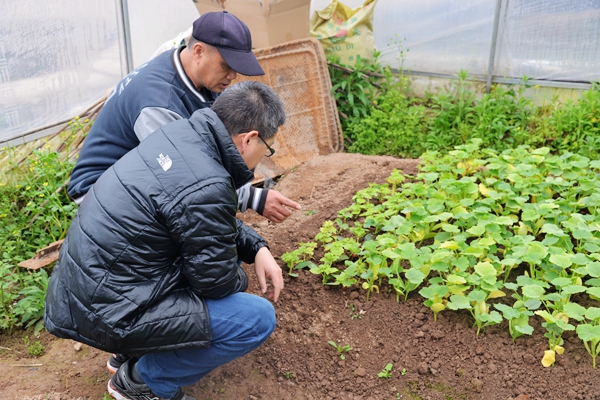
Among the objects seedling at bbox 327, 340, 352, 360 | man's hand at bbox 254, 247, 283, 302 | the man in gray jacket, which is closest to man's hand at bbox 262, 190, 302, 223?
the man in gray jacket

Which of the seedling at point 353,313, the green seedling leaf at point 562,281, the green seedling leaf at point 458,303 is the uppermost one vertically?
the green seedling leaf at point 562,281

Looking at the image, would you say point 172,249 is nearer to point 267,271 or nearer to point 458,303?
point 267,271

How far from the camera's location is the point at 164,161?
196 cm

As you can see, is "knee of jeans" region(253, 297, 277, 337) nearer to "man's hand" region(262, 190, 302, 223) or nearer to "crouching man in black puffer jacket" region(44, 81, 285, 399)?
"crouching man in black puffer jacket" region(44, 81, 285, 399)

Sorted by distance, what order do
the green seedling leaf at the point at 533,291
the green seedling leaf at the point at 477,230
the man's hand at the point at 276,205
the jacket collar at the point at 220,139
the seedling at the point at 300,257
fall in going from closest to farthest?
the jacket collar at the point at 220,139
the green seedling leaf at the point at 533,291
the man's hand at the point at 276,205
the green seedling leaf at the point at 477,230
the seedling at the point at 300,257

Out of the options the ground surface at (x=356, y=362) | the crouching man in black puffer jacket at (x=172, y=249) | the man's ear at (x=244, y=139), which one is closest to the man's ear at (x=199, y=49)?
the crouching man in black puffer jacket at (x=172, y=249)

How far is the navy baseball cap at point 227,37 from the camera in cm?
256

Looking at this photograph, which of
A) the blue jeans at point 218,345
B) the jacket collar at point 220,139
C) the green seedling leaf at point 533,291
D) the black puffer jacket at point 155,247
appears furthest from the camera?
the green seedling leaf at point 533,291

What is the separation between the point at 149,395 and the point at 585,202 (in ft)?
8.61

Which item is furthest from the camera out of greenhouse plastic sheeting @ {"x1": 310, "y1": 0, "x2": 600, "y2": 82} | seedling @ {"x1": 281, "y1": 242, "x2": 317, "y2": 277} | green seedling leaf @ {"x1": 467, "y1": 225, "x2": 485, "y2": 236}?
greenhouse plastic sheeting @ {"x1": 310, "y1": 0, "x2": 600, "y2": 82}

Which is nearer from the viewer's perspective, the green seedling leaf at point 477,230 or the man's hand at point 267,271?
the man's hand at point 267,271

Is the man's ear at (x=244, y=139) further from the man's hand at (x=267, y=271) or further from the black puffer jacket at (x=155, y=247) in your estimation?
the man's hand at (x=267, y=271)

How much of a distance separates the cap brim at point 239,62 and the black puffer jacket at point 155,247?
58 cm

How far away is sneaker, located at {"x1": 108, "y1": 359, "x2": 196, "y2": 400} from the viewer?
2.33 m
